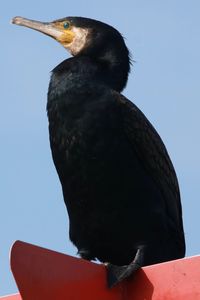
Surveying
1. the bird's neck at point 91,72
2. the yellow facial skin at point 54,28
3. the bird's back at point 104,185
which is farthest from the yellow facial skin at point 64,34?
the bird's back at point 104,185

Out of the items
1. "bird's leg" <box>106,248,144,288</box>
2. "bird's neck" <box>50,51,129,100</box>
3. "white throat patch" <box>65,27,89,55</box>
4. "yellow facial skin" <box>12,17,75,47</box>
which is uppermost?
"yellow facial skin" <box>12,17,75,47</box>

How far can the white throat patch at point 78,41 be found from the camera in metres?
6.73

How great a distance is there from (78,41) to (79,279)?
3.53 meters

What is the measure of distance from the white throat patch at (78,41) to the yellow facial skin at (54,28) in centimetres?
4

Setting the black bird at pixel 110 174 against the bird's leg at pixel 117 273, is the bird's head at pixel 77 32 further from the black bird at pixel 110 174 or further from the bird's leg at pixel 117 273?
the bird's leg at pixel 117 273

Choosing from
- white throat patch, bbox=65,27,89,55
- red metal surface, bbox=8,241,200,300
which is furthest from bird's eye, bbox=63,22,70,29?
red metal surface, bbox=8,241,200,300

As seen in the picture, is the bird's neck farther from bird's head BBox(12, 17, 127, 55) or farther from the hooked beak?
the hooked beak

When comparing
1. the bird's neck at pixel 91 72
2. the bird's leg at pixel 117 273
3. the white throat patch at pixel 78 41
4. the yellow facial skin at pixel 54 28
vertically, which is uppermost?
the yellow facial skin at pixel 54 28

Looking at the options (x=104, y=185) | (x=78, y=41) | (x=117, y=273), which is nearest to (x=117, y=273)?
(x=117, y=273)

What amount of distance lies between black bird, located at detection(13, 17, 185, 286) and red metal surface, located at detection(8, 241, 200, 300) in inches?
65.8

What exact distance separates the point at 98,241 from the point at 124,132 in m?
0.77

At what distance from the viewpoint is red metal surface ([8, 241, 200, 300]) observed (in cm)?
330

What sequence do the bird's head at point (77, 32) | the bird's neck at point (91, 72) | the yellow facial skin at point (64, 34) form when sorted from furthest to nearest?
1. the yellow facial skin at point (64, 34)
2. the bird's head at point (77, 32)
3. the bird's neck at point (91, 72)

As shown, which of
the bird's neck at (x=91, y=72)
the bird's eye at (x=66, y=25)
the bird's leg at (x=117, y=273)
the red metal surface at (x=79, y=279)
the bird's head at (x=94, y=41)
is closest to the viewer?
the red metal surface at (x=79, y=279)
